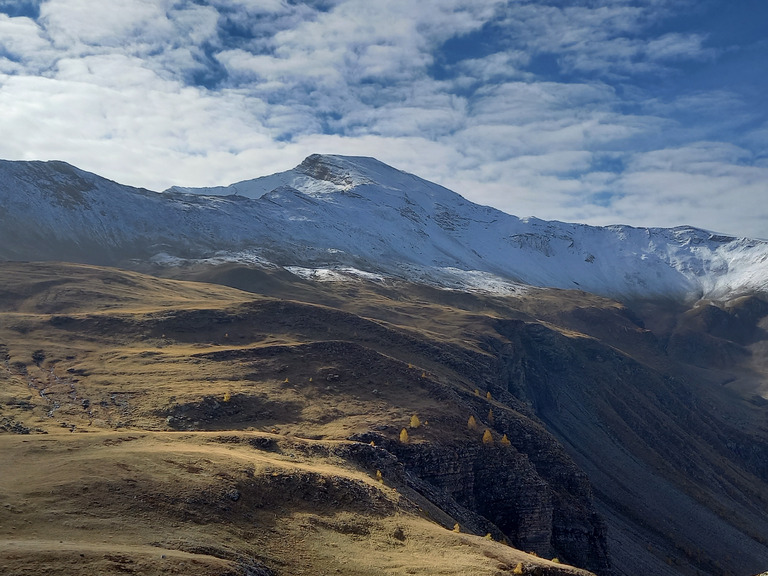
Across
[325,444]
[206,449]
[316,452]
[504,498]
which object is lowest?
[504,498]

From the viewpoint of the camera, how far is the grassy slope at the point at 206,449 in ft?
127

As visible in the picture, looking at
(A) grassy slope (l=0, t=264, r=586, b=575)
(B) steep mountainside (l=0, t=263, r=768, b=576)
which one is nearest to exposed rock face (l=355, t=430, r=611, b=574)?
(B) steep mountainside (l=0, t=263, r=768, b=576)

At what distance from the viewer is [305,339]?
12394 cm

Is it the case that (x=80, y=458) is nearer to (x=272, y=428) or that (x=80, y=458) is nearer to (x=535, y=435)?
(x=272, y=428)

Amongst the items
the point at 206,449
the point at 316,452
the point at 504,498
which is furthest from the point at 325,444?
the point at 504,498

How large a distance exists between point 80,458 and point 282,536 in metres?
16.7

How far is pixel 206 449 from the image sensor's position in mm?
56781

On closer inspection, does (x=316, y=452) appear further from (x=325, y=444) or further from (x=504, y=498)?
(x=504, y=498)

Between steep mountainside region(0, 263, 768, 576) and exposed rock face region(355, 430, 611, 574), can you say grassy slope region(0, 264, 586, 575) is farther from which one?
exposed rock face region(355, 430, 611, 574)

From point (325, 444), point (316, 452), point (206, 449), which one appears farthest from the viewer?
point (325, 444)

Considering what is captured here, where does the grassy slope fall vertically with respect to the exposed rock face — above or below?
above

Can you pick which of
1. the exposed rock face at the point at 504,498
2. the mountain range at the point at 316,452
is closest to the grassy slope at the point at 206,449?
the mountain range at the point at 316,452

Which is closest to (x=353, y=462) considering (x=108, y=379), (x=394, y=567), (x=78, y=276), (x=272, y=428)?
(x=272, y=428)

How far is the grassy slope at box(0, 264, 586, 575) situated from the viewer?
38.7 meters
